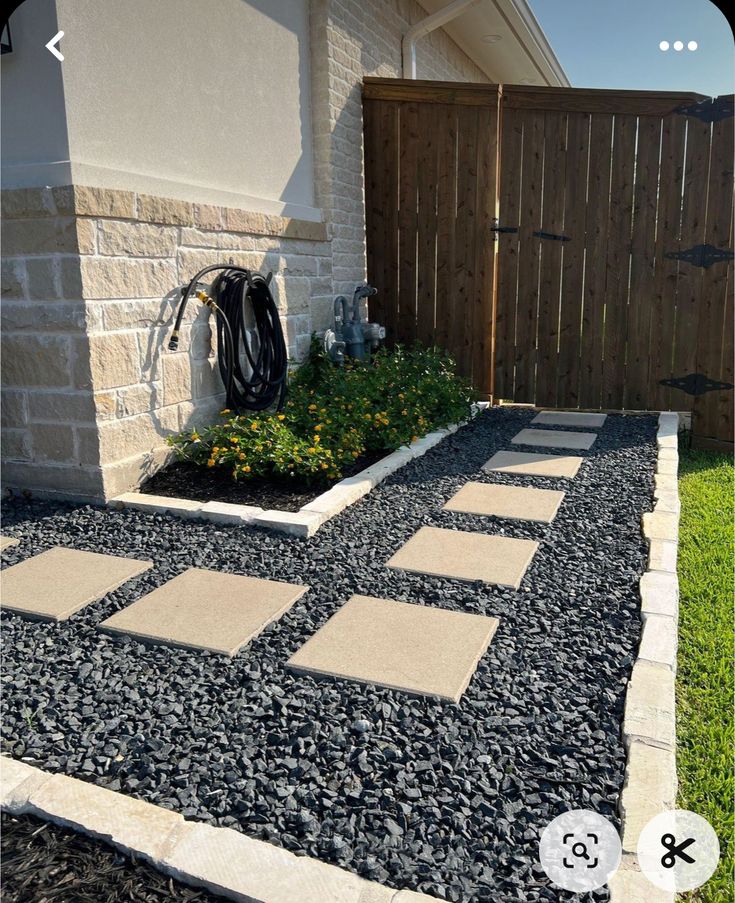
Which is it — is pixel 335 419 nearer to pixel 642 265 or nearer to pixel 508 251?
pixel 508 251

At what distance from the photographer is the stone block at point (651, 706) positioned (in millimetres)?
1729

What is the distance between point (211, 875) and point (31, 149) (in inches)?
119

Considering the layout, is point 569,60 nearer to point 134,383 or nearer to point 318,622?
point 134,383

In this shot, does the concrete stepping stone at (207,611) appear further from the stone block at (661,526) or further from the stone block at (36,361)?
the stone block at (661,526)

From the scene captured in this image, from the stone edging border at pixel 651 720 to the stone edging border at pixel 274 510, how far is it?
1304mm

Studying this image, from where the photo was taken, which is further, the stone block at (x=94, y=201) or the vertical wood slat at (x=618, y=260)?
the vertical wood slat at (x=618, y=260)

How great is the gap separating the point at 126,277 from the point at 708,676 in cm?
289

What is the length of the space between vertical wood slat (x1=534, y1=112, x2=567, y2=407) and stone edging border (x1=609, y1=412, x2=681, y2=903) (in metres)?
2.92

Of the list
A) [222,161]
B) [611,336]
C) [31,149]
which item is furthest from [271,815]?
[611,336]

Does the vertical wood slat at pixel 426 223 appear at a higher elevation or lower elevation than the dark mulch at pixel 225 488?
higher

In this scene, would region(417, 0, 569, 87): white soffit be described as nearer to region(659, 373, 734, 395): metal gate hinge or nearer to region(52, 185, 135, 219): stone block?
region(659, 373, 734, 395): metal gate hinge

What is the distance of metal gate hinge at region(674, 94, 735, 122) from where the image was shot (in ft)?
16.4

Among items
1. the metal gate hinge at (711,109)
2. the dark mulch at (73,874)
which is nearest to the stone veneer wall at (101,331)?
the dark mulch at (73,874)

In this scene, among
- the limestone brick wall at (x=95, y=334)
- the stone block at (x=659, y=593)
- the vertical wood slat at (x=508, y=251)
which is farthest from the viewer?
the vertical wood slat at (x=508, y=251)
